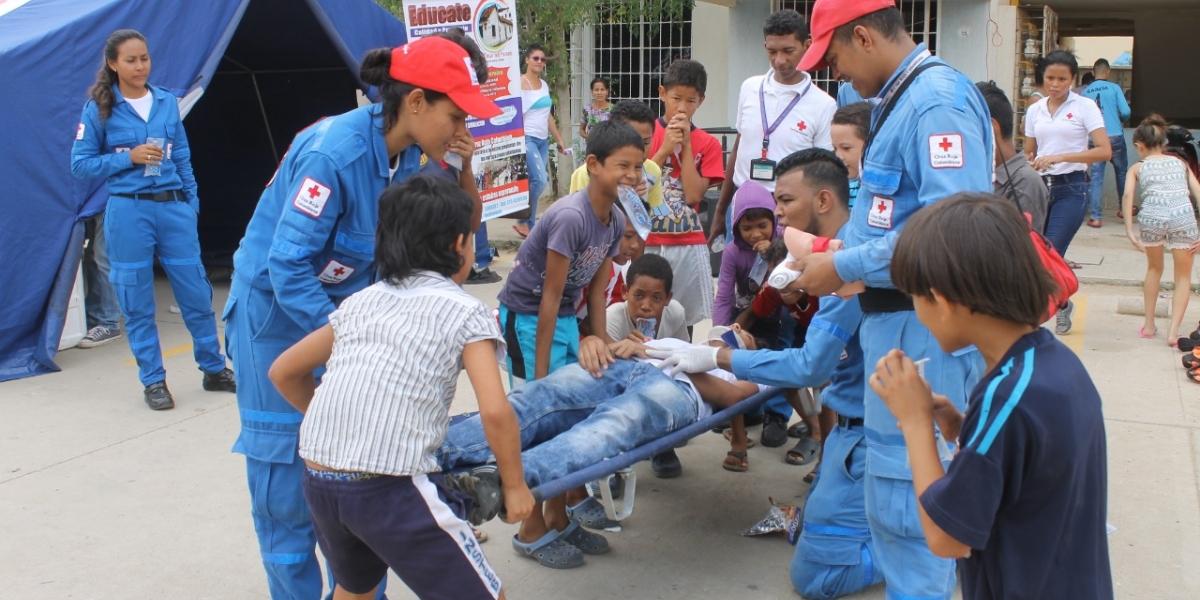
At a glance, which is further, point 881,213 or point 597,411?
point 597,411

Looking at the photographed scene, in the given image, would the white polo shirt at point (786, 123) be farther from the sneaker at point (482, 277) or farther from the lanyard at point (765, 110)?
the sneaker at point (482, 277)

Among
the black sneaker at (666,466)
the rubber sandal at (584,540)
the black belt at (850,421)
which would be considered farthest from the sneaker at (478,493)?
the black sneaker at (666,466)

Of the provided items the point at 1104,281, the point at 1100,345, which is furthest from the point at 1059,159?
the point at 1104,281

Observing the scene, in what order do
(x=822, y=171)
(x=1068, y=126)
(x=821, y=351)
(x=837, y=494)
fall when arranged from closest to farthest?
(x=821, y=351), (x=837, y=494), (x=822, y=171), (x=1068, y=126)

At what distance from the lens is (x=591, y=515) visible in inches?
167

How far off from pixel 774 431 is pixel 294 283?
2.91m

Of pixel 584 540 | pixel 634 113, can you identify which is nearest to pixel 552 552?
pixel 584 540

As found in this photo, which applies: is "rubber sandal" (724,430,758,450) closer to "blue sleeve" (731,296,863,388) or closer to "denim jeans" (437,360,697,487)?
"denim jeans" (437,360,697,487)

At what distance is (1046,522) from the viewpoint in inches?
69.7

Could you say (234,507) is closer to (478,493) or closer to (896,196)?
(478,493)

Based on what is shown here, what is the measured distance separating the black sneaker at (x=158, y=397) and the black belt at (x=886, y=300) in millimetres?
4198

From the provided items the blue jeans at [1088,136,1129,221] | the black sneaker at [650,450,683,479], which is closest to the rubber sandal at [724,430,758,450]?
the black sneaker at [650,450,683,479]

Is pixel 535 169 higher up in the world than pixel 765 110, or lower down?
lower down

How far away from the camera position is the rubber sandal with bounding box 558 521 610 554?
13.1ft
